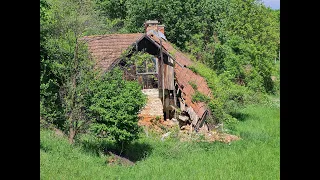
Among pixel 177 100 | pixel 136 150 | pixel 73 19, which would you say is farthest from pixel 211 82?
pixel 73 19

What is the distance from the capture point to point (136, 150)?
827cm

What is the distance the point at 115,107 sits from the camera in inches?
306

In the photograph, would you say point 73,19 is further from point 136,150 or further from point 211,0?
point 211,0

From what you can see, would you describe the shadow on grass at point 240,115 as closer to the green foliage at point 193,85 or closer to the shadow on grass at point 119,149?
the green foliage at point 193,85

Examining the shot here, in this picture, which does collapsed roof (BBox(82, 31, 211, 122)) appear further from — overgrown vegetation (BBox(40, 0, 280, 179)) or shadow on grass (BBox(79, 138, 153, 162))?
shadow on grass (BBox(79, 138, 153, 162))

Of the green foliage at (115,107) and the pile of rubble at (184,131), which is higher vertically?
the green foliage at (115,107)

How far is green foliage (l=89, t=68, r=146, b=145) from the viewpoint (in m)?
7.69

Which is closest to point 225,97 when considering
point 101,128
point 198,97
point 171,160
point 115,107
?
point 198,97

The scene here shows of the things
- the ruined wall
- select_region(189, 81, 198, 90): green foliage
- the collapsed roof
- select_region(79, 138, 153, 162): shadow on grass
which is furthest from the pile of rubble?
select_region(79, 138, 153, 162): shadow on grass

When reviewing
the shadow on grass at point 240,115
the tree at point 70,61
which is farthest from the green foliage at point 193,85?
the tree at point 70,61

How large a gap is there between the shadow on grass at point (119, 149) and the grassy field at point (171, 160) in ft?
0.06

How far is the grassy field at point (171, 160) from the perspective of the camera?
6.37 metres
